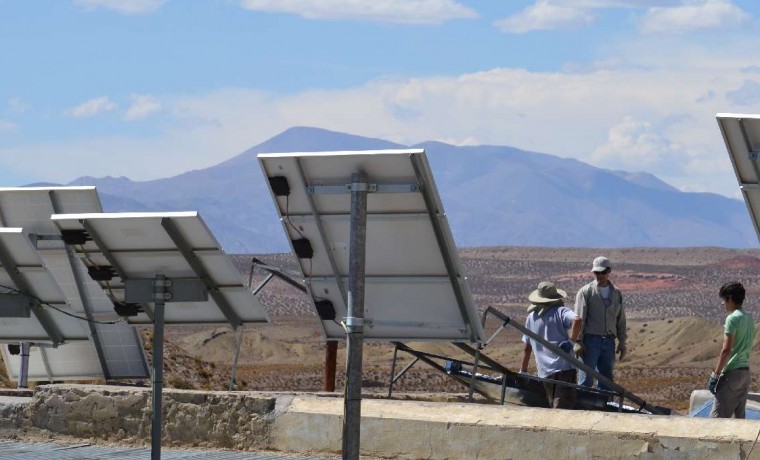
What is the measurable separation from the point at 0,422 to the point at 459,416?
13.8 feet

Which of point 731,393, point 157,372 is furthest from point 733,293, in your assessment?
point 157,372

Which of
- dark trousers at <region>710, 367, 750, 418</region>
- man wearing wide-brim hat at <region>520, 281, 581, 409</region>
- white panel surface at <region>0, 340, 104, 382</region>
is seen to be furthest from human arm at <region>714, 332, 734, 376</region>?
white panel surface at <region>0, 340, 104, 382</region>

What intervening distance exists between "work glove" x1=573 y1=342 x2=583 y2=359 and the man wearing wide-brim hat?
4cm

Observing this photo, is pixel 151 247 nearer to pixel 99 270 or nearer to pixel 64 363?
pixel 99 270

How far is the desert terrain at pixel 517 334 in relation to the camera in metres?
38.0

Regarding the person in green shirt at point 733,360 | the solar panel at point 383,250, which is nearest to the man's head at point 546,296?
the person in green shirt at point 733,360

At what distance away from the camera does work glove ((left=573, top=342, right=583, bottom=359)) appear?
15047mm

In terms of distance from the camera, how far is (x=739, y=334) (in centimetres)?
1262

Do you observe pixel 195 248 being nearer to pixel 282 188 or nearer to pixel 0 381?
pixel 282 188

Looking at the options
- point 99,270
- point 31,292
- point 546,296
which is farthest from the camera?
point 546,296

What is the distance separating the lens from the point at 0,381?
2469 cm

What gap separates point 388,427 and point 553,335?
11.0ft

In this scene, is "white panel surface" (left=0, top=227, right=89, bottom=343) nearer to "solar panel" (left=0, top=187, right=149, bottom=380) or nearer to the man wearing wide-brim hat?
"solar panel" (left=0, top=187, right=149, bottom=380)

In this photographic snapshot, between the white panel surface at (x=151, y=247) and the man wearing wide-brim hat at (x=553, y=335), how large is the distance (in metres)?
4.75
